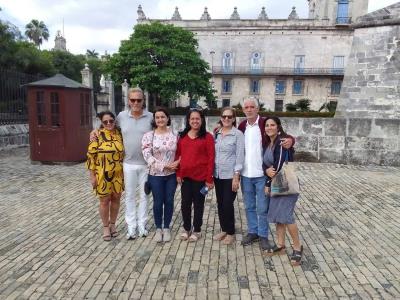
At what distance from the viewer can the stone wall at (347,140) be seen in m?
9.73

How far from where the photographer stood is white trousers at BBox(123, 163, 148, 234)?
4305 mm

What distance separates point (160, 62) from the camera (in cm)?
2709

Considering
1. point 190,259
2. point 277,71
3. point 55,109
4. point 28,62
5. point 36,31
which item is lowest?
point 190,259

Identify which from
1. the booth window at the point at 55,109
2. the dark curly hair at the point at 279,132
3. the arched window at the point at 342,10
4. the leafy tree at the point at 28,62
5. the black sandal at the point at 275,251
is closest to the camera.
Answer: the dark curly hair at the point at 279,132

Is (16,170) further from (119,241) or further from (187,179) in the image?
(187,179)

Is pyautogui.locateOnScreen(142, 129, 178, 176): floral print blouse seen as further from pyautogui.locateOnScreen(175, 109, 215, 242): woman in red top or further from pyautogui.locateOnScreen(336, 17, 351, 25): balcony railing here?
pyautogui.locateOnScreen(336, 17, 351, 25): balcony railing

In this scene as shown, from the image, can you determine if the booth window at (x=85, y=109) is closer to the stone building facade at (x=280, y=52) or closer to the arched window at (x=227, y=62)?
the stone building facade at (x=280, y=52)

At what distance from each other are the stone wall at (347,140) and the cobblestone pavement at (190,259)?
398 centimetres

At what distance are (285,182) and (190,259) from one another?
4.68 feet

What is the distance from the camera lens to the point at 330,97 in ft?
131

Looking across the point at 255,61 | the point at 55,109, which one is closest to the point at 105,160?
the point at 55,109

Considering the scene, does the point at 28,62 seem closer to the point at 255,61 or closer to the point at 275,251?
the point at 255,61

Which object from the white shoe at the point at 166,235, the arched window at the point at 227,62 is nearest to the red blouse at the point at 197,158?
the white shoe at the point at 166,235

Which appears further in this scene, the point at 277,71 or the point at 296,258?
the point at 277,71
